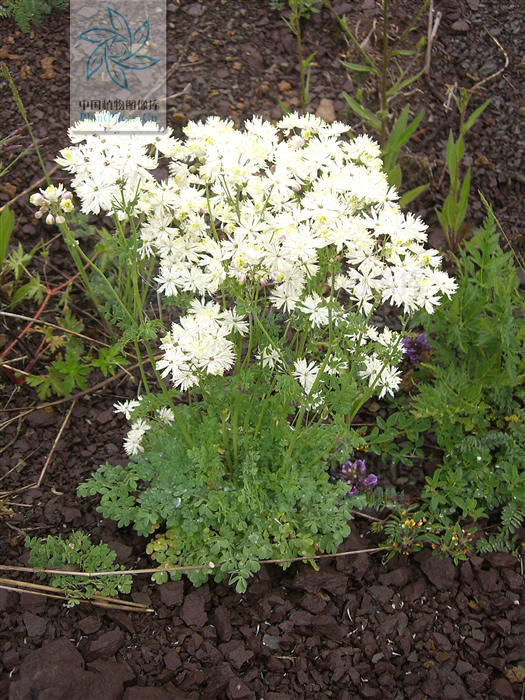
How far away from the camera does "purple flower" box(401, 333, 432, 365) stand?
318 cm

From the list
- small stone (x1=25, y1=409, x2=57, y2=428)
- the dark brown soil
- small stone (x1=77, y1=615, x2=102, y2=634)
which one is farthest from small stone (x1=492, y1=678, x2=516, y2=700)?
small stone (x1=25, y1=409, x2=57, y2=428)

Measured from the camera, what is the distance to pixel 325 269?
192cm

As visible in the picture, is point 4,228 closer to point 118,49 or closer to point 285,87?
point 118,49

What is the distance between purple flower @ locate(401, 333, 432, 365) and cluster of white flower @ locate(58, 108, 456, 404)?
3.60ft

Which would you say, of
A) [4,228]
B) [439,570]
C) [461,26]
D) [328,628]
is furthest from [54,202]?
[461,26]

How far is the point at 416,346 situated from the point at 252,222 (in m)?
1.57

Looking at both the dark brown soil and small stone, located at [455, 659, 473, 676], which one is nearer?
the dark brown soil

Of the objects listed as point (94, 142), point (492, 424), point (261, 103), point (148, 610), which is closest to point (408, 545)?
point (492, 424)

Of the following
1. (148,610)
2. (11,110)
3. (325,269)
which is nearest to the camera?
(325,269)

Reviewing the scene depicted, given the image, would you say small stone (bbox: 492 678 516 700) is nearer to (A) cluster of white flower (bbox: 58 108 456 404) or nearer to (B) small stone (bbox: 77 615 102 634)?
(A) cluster of white flower (bbox: 58 108 456 404)

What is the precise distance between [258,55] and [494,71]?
63.6 inches

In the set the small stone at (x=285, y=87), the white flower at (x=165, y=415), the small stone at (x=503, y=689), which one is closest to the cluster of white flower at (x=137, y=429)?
the white flower at (x=165, y=415)

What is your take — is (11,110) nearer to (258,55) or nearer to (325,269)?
(258,55)

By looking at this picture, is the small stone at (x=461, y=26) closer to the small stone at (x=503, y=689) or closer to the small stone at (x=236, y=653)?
the small stone at (x=503, y=689)
